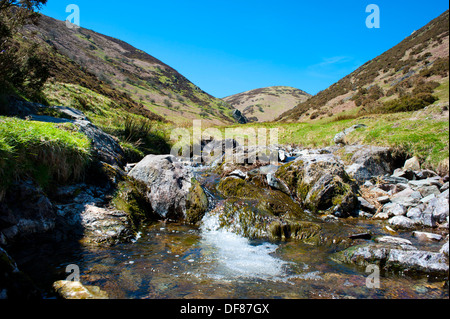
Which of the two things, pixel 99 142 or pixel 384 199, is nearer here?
pixel 384 199

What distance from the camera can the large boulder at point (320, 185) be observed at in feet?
26.9

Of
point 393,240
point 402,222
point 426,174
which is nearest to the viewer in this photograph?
point 393,240

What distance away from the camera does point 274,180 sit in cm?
965

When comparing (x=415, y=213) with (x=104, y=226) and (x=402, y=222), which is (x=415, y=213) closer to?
(x=402, y=222)

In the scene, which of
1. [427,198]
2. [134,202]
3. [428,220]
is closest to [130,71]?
[134,202]

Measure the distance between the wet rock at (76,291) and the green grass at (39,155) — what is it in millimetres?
2285

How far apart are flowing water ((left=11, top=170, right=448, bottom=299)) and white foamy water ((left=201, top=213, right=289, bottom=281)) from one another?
0.06ft

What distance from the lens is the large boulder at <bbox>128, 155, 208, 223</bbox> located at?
756 cm

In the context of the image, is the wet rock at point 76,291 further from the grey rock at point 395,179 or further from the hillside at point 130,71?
the hillside at point 130,71

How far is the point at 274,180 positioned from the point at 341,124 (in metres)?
17.3

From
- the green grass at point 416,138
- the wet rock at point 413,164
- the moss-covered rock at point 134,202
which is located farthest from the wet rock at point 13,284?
the wet rock at point 413,164

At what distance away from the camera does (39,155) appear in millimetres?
5527

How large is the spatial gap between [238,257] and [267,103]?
465ft
